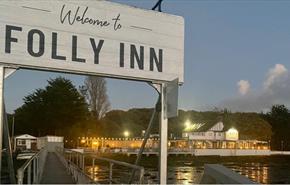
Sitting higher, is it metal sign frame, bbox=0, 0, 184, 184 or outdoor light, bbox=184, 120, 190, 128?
metal sign frame, bbox=0, 0, 184, 184

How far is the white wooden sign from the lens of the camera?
6625 mm

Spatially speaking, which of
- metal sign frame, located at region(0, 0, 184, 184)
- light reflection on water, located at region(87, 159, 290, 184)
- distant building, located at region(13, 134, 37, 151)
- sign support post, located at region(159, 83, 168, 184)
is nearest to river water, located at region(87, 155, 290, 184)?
light reflection on water, located at region(87, 159, 290, 184)

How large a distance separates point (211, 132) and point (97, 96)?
32798 mm

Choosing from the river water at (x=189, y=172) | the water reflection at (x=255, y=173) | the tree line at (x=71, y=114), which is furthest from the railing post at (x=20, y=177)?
the tree line at (x=71, y=114)

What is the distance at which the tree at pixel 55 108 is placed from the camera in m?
75.3

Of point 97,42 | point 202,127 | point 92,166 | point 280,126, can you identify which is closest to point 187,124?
point 202,127

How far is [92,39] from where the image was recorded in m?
7.16

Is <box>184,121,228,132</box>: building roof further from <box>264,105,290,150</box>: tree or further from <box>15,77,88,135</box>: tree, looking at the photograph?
<box>15,77,88,135</box>: tree

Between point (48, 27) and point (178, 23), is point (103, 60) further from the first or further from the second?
point (178, 23)

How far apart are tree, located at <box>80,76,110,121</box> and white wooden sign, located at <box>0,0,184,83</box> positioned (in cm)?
7567

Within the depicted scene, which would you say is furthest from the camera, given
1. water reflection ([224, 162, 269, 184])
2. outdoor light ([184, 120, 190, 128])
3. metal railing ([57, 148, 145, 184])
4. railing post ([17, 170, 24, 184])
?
outdoor light ([184, 120, 190, 128])

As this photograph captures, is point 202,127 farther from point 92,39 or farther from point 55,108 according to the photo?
point 92,39

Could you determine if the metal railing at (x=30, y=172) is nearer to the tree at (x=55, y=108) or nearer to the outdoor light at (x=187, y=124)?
the tree at (x=55, y=108)

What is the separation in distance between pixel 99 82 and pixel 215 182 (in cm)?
7759
